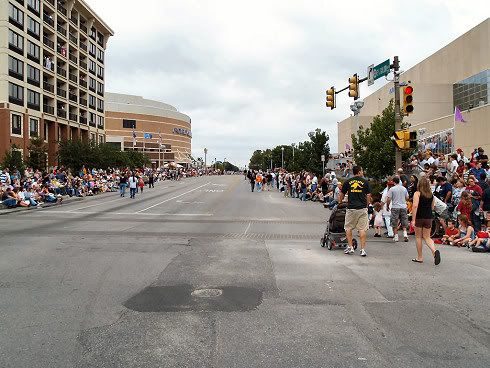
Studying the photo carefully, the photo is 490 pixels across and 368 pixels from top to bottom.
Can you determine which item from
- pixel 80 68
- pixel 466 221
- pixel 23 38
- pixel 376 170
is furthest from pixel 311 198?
pixel 80 68

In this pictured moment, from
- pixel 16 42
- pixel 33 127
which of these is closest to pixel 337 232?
pixel 16 42

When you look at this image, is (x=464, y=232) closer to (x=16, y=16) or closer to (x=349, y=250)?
(x=349, y=250)

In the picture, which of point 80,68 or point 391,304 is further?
point 80,68

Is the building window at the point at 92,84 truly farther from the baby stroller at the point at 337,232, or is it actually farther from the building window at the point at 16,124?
the baby stroller at the point at 337,232

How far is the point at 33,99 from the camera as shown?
5150cm

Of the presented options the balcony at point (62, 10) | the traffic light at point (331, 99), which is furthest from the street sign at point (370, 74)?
the balcony at point (62, 10)

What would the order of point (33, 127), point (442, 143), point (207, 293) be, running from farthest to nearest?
point (33, 127) → point (442, 143) → point (207, 293)

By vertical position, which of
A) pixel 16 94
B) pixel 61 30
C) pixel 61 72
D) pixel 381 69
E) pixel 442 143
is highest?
pixel 61 30

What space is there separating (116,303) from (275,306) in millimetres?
2059

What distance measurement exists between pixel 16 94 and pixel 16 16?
8119 millimetres

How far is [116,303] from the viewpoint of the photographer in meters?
5.83

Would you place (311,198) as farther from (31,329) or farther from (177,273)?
(31,329)

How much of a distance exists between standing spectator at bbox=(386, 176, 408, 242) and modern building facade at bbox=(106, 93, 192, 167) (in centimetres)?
10288

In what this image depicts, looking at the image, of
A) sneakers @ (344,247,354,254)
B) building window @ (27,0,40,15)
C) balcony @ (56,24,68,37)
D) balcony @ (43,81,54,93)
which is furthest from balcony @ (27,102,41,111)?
sneakers @ (344,247,354,254)
